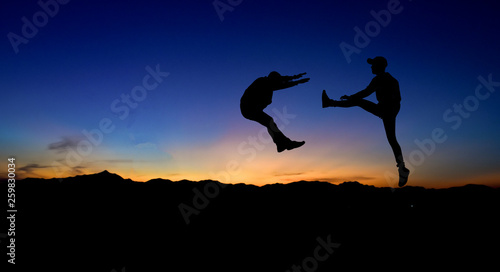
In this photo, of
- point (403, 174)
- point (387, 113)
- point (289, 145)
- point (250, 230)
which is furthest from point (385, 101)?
point (250, 230)

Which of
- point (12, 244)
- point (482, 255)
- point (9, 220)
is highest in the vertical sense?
point (9, 220)

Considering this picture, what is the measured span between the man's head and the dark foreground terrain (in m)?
2.56

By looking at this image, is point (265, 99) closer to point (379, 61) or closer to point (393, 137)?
point (379, 61)

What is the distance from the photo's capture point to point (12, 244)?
3.84m

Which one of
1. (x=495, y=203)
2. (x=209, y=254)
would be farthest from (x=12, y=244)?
(x=495, y=203)

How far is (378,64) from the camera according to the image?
529cm

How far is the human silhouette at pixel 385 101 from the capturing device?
17.0 ft

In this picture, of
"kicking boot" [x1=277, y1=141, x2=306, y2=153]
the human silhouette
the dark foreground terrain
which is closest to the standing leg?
the human silhouette

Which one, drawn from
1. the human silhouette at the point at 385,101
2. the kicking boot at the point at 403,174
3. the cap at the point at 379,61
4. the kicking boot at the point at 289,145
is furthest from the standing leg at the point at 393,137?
the kicking boot at the point at 289,145

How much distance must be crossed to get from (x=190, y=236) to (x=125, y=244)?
93 cm

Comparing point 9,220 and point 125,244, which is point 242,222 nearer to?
point 125,244

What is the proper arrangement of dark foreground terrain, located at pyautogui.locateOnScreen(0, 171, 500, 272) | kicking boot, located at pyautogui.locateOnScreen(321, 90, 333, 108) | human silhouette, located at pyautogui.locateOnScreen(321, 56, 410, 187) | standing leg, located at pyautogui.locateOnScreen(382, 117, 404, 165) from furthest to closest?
1. kicking boot, located at pyautogui.locateOnScreen(321, 90, 333, 108)
2. standing leg, located at pyautogui.locateOnScreen(382, 117, 404, 165)
3. human silhouette, located at pyautogui.locateOnScreen(321, 56, 410, 187)
4. dark foreground terrain, located at pyautogui.locateOnScreen(0, 171, 500, 272)

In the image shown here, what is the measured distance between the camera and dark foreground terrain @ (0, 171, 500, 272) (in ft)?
11.3

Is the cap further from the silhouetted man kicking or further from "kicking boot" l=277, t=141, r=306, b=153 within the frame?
"kicking boot" l=277, t=141, r=306, b=153
